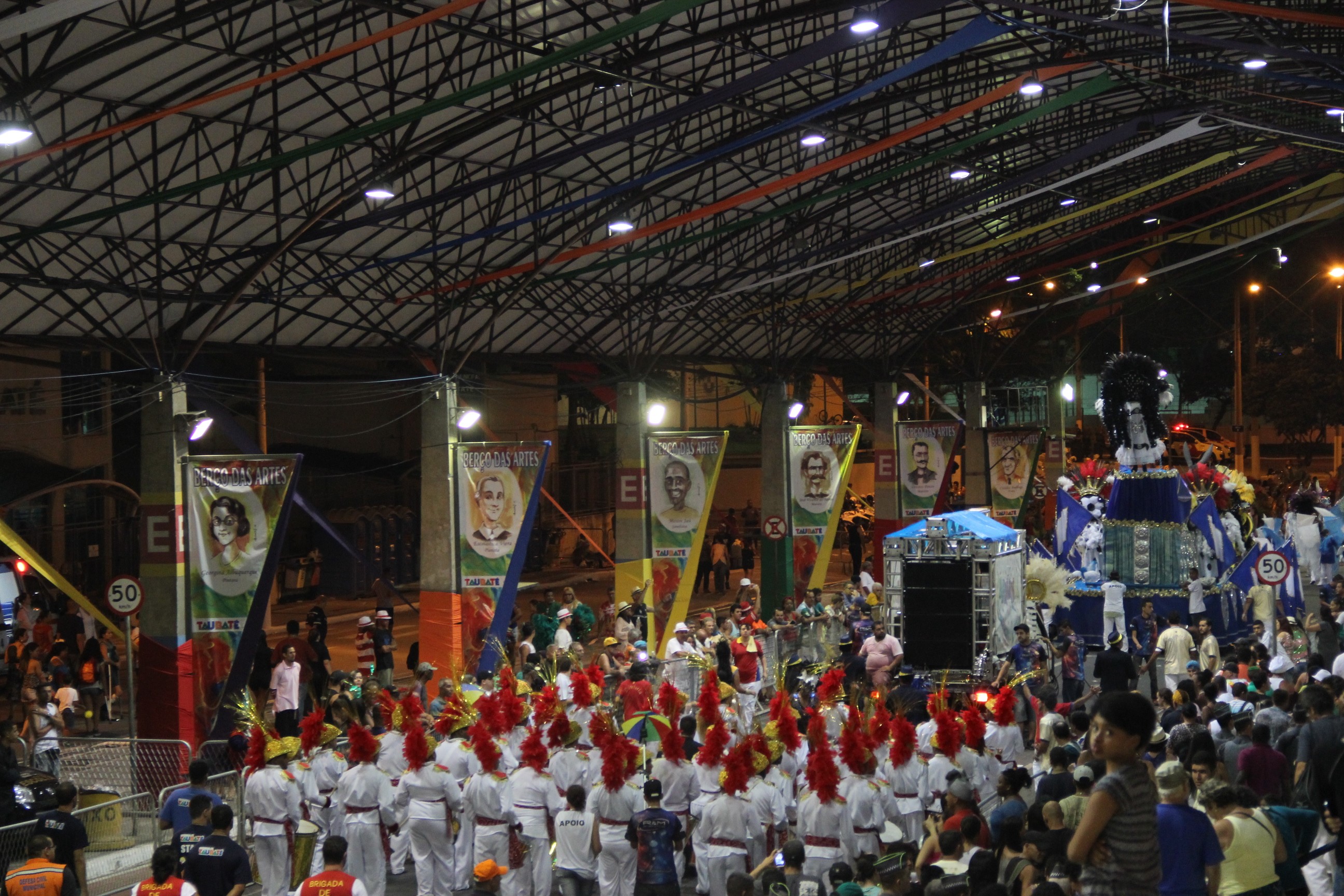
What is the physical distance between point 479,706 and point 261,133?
29.8 feet

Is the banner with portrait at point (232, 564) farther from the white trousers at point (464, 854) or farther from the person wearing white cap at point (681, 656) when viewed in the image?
the white trousers at point (464, 854)

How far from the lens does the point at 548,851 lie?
42.3 feet

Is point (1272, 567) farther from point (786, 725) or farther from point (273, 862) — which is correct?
point (273, 862)

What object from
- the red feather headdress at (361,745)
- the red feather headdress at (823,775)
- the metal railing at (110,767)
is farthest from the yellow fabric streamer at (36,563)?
the red feather headdress at (823,775)

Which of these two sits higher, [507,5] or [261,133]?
[507,5]

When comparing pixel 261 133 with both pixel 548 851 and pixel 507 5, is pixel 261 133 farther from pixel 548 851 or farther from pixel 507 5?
pixel 548 851

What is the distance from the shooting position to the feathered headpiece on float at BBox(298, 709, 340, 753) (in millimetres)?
13469

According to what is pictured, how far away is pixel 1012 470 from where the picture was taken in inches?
1395

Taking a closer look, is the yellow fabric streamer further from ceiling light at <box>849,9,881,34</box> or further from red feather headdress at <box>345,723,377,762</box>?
ceiling light at <box>849,9,881,34</box>

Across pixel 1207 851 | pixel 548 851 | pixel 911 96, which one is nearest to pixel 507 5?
pixel 911 96

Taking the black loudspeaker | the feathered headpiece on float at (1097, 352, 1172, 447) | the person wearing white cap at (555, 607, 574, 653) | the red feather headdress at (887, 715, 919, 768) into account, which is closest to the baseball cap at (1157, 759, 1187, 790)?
the red feather headdress at (887, 715, 919, 768)

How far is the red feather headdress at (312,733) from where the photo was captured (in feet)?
44.2

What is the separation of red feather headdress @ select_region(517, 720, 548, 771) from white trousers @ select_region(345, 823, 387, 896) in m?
1.51

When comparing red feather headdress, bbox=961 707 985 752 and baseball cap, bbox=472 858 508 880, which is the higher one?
red feather headdress, bbox=961 707 985 752
